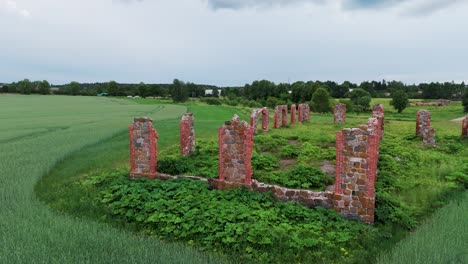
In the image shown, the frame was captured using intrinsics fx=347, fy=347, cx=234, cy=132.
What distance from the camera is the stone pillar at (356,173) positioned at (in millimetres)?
8454

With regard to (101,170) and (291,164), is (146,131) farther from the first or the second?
(291,164)

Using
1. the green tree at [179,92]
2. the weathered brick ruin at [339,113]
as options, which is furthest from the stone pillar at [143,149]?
the green tree at [179,92]

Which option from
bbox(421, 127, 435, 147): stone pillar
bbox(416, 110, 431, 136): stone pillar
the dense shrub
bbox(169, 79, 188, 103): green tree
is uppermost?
bbox(169, 79, 188, 103): green tree

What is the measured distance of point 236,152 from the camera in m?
10.3

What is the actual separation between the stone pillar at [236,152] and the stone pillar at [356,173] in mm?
2600

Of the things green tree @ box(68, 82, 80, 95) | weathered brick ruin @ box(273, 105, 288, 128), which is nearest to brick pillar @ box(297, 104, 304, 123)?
weathered brick ruin @ box(273, 105, 288, 128)

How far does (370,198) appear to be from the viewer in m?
8.49

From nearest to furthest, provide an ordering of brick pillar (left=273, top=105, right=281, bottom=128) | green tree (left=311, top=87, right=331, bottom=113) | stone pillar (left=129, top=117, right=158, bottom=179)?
stone pillar (left=129, top=117, right=158, bottom=179)
brick pillar (left=273, top=105, right=281, bottom=128)
green tree (left=311, top=87, right=331, bottom=113)

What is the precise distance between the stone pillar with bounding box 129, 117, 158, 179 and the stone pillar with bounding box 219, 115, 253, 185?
2574mm

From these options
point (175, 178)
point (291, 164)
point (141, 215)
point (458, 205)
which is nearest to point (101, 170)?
point (175, 178)

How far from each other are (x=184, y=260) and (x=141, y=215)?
9.26 ft

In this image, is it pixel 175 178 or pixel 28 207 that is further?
pixel 175 178

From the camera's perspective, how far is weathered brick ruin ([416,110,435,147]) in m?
18.7

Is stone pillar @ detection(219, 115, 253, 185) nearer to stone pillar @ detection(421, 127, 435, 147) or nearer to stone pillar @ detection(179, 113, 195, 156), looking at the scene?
stone pillar @ detection(179, 113, 195, 156)
